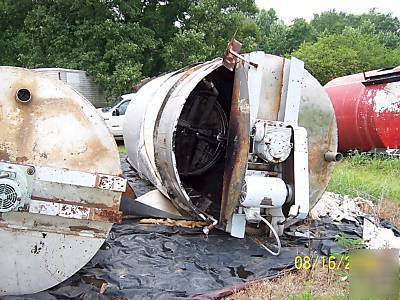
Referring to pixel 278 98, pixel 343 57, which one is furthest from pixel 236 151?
pixel 343 57

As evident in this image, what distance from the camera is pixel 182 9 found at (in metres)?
17.9

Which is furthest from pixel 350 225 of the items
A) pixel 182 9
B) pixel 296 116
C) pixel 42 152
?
pixel 182 9

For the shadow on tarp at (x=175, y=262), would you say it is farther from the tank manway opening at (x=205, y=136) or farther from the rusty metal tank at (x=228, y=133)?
the tank manway opening at (x=205, y=136)

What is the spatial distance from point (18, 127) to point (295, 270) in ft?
6.38

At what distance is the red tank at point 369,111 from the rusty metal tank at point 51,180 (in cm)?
558

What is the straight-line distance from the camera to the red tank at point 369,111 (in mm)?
7797

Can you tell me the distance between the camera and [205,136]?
5.00m

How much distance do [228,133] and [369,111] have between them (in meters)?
4.67

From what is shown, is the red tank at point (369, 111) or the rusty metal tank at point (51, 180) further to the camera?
the red tank at point (369, 111)

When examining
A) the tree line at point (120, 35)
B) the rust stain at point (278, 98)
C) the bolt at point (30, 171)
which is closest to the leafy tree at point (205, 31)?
the tree line at point (120, 35)

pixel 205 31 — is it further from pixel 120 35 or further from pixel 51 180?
pixel 51 180

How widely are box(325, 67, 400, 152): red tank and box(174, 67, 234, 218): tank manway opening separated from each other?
3630mm

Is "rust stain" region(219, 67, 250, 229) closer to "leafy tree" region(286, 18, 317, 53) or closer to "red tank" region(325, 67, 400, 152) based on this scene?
"red tank" region(325, 67, 400, 152)

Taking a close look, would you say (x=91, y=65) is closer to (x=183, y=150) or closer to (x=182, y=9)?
(x=182, y=9)
